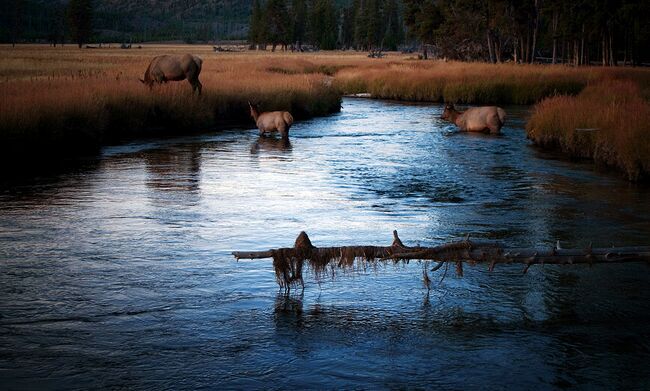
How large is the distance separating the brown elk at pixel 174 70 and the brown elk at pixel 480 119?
919cm

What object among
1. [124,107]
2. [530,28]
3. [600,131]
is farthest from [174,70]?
[530,28]

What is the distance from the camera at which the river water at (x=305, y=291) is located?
22.6 ft

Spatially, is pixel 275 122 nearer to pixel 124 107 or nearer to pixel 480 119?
pixel 124 107

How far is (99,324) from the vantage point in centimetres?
787

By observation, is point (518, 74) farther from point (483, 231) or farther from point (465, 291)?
point (465, 291)

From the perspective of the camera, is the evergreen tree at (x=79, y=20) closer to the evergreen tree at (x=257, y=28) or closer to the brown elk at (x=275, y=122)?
the evergreen tree at (x=257, y=28)

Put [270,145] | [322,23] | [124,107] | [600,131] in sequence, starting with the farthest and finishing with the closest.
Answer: [322,23] < [124,107] < [270,145] < [600,131]

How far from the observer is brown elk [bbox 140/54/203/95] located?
3097cm

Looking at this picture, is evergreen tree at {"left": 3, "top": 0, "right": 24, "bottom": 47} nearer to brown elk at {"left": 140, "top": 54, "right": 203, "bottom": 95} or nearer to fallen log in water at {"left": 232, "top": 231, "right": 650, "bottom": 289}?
brown elk at {"left": 140, "top": 54, "right": 203, "bottom": 95}

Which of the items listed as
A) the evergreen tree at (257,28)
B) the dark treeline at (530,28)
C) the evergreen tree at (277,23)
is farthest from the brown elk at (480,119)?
the evergreen tree at (257,28)

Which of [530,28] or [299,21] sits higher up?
[299,21]

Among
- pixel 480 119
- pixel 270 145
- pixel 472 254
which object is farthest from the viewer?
pixel 480 119

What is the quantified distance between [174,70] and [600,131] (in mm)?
16709

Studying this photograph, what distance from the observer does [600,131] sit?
2023 centimetres
